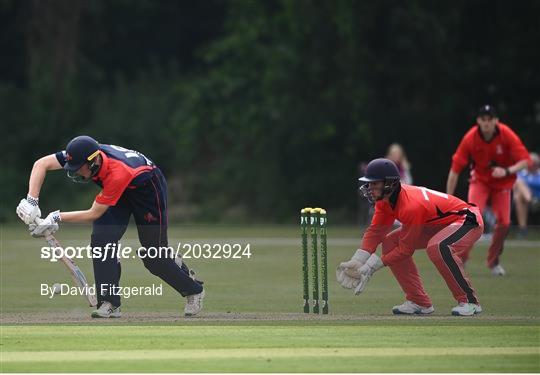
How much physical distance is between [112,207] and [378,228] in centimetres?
239

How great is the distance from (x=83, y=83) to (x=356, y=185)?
10422mm

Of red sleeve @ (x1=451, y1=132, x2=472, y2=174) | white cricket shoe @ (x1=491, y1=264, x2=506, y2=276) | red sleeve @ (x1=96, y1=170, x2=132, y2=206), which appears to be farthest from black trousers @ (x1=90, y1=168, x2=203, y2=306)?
white cricket shoe @ (x1=491, y1=264, x2=506, y2=276)

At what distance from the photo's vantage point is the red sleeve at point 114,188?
11.4 metres

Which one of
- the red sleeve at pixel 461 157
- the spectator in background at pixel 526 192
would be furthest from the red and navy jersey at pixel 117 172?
the spectator in background at pixel 526 192

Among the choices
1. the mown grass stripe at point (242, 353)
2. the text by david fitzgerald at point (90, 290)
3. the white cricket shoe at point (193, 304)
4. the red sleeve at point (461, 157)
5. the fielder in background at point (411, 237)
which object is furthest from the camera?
the red sleeve at point (461, 157)

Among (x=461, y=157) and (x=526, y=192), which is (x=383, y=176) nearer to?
(x=461, y=157)

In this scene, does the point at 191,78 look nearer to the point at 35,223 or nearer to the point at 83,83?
the point at 83,83

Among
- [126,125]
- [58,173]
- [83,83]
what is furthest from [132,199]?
[83,83]

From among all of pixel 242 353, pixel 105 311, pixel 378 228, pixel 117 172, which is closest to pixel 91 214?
pixel 117 172

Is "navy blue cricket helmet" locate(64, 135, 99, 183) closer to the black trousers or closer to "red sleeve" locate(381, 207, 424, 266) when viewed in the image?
the black trousers

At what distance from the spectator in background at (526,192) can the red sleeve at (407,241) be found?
8626mm

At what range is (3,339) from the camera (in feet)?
34.6

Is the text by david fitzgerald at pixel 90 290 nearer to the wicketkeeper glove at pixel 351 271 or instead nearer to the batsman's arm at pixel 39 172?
the batsman's arm at pixel 39 172

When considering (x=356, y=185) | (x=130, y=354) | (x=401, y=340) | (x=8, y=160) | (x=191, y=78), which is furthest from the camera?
(x=191, y=78)
